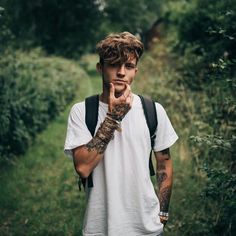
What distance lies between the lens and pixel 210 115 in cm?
630

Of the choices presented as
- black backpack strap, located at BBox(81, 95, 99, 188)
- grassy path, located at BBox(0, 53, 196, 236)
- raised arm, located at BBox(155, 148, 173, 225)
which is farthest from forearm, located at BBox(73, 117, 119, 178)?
grassy path, located at BBox(0, 53, 196, 236)

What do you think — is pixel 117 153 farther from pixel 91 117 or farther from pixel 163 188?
pixel 163 188

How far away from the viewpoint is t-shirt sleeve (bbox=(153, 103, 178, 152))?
8.88 feet

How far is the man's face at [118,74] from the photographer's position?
262cm

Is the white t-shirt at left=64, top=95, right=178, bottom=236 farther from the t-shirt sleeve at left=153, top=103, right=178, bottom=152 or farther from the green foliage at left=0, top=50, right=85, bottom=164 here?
the green foliage at left=0, top=50, right=85, bottom=164

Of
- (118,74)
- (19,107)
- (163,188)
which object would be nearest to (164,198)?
(163,188)

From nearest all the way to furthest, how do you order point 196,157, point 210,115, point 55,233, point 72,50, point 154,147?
1. point 154,147
2. point 55,233
3. point 196,157
4. point 210,115
5. point 72,50

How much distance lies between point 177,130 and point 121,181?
4920mm

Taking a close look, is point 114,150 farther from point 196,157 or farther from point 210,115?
point 210,115

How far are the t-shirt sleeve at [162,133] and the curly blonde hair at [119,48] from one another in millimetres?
403

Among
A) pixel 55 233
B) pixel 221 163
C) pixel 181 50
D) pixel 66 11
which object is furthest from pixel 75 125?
pixel 66 11

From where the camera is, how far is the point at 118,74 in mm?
2613

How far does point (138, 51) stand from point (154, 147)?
0.68m

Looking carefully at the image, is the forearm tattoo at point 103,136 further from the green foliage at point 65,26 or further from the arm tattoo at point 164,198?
the green foliage at point 65,26
